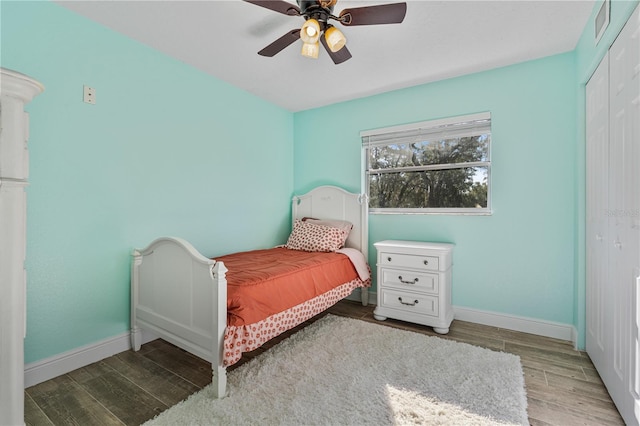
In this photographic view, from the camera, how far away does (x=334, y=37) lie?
1.77 metres

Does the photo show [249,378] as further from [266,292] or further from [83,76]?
[83,76]

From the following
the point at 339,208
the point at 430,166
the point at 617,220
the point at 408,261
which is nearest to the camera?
the point at 617,220

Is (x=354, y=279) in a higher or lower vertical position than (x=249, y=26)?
lower

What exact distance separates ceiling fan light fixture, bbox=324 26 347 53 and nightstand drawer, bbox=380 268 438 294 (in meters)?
1.93

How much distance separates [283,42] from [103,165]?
1.53 meters

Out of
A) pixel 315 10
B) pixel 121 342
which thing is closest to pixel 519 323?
pixel 315 10

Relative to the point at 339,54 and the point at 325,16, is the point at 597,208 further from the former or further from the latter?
the point at 325,16

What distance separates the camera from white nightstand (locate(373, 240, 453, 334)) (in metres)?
2.62

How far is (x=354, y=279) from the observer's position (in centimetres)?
305

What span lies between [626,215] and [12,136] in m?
2.68

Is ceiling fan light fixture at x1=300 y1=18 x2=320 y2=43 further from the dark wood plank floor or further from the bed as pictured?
the dark wood plank floor

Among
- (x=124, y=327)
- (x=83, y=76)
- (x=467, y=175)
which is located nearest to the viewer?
(x=83, y=76)

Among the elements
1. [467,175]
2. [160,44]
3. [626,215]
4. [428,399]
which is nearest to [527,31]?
[467,175]

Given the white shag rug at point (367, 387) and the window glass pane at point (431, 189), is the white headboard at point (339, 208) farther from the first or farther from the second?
the white shag rug at point (367, 387)
